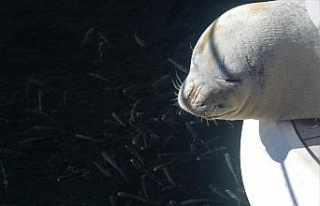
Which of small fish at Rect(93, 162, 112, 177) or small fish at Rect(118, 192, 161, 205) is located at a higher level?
small fish at Rect(93, 162, 112, 177)

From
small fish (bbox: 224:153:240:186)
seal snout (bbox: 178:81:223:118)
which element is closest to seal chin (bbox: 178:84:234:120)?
seal snout (bbox: 178:81:223:118)

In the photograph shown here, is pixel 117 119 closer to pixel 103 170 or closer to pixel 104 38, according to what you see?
pixel 103 170

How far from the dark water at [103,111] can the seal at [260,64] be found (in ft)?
3.48

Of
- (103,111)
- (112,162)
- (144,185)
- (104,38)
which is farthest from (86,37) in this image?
(144,185)

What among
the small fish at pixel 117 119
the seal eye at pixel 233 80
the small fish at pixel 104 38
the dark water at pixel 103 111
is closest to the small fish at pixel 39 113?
the dark water at pixel 103 111

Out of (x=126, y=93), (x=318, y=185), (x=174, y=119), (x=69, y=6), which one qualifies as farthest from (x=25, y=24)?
(x=318, y=185)

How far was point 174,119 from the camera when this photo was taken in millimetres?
2689

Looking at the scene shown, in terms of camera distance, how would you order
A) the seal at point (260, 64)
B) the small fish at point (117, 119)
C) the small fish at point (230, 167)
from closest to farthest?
the seal at point (260, 64), the small fish at point (230, 167), the small fish at point (117, 119)

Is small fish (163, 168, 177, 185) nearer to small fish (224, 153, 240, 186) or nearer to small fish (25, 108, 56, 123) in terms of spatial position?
small fish (224, 153, 240, 186)

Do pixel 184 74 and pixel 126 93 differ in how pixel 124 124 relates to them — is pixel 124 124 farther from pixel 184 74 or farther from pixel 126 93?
pixel 184 74

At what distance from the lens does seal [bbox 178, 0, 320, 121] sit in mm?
1460

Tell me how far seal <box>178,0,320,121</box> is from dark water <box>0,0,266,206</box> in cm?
106

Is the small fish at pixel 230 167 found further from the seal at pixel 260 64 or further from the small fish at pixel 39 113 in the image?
the seal at pixel 260 64

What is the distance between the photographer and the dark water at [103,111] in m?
2.59
